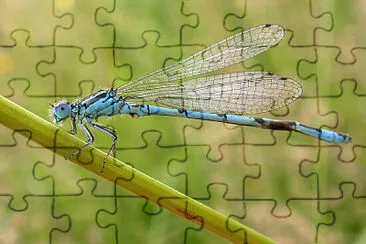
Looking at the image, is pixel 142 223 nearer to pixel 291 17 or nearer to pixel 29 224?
pixel 29 224

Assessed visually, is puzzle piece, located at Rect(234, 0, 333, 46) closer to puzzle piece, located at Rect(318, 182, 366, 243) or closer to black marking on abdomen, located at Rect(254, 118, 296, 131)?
puzzle piece, located at Rect(318, 182, 366, 243)

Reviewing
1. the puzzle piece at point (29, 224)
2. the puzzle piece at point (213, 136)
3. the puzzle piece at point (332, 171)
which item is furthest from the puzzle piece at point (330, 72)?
the puzzle piece at point (29, 224)

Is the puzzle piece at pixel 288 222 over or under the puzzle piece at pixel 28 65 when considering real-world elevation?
under

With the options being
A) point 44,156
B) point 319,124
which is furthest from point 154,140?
point 319,124

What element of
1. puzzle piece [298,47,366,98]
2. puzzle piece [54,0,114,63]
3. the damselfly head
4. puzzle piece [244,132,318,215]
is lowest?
puzzle piece [244,132,318,215]

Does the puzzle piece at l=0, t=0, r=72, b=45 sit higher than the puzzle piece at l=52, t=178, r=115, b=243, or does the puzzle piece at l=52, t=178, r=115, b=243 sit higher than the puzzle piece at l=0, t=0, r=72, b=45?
the puzzle piece at l=0, t=0, r=72, b=45

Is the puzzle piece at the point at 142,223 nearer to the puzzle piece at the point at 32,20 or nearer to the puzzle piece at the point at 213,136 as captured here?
the puzzle piece at the point at 213,136
